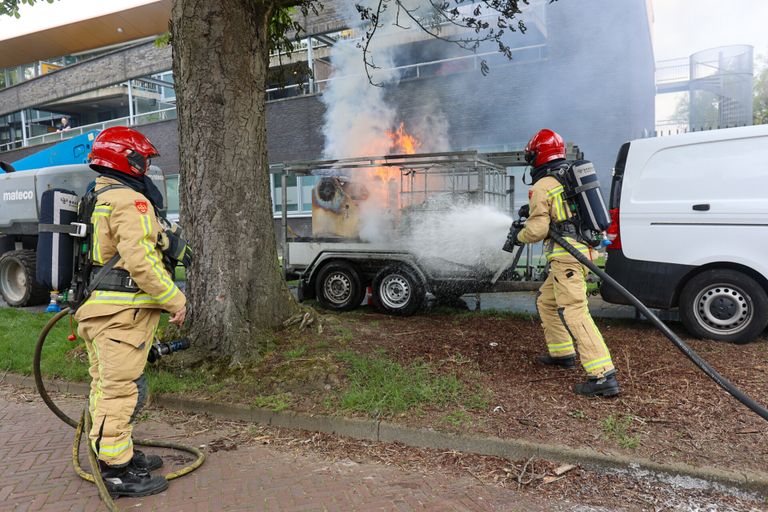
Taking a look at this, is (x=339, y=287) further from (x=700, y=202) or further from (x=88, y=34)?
(x=88, y=34)

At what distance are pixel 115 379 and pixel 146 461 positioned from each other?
2.10ft

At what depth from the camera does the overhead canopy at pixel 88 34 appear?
20.1m

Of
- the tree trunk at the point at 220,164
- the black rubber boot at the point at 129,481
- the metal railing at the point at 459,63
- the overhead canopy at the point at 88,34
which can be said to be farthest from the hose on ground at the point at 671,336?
the overhead canopy at the point at 88,34

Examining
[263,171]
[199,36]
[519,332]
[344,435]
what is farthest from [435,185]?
[344,435]

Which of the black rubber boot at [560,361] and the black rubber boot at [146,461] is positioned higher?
the black rubber boot at [560,361]

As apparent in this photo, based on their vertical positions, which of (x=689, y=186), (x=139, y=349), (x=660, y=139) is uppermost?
(x=660, y=139)

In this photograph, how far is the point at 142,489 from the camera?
2.97 meters

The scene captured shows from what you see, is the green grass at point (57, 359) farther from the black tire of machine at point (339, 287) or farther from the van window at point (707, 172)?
the van window at point (707, 172)

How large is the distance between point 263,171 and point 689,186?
4.31 m

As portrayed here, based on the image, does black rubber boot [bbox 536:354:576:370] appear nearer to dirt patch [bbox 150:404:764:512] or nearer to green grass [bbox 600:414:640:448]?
green grass [bbox 600:414:640:448]

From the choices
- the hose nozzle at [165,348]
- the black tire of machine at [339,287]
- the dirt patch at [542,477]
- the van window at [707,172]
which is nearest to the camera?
the dirt patch at [542,477]

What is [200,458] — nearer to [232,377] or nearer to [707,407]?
[232,377]

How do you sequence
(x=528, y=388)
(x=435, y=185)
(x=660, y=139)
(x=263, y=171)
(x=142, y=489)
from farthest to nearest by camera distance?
1. (x=435, y=185)
2. (x=660, y=139)
3. (x=263, y=171)
4. (x=528, y=388)
5. (x=142, y=489)

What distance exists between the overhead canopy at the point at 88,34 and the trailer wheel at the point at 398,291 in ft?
55.5
